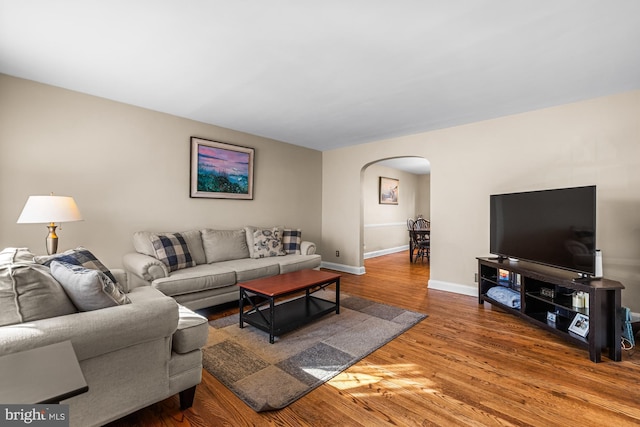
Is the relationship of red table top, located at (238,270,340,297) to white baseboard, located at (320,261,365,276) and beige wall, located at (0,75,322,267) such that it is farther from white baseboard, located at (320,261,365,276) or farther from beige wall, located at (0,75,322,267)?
white baseboard, located at (320,261,365,276)

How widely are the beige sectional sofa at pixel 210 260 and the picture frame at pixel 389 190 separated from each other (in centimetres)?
376

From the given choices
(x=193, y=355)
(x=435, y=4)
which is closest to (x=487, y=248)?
(x=435, y=4)

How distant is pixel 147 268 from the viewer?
115 inches

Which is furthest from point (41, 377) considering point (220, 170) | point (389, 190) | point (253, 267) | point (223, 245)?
point (389, 190)

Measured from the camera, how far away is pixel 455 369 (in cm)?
216

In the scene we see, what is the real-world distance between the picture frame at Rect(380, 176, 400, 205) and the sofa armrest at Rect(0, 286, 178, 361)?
21.7ft

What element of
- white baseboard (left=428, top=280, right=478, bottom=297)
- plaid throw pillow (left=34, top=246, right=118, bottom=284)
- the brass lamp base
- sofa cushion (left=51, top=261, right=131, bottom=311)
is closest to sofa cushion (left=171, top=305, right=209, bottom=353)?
sofa cushion (left=51, top=261, right=131, bottom=311)

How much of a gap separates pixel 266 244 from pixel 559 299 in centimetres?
344

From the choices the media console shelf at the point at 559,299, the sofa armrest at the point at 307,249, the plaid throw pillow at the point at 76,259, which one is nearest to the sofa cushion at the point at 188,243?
the plaid throw pillow at the point at 76,259

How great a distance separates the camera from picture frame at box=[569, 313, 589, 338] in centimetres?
239

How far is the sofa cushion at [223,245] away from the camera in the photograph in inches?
153

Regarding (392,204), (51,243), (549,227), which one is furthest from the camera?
(392,204)

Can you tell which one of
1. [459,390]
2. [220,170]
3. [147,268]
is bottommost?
[459,390]

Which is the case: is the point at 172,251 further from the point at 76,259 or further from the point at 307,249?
the point at 307,249
